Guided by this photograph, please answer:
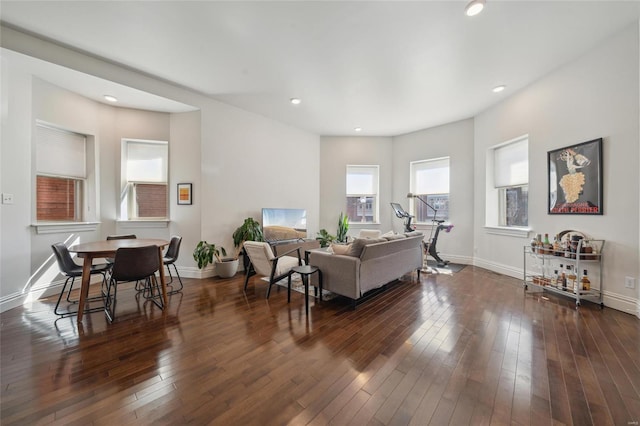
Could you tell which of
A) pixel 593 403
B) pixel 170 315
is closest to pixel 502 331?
pixel 593 403

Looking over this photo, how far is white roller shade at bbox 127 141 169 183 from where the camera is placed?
428 cm

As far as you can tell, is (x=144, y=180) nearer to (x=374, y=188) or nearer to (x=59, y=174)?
(x=59, y=174)

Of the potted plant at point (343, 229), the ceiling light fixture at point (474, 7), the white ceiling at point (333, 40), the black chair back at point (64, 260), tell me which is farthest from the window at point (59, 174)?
the ceiling light fixture at point (474, 7)

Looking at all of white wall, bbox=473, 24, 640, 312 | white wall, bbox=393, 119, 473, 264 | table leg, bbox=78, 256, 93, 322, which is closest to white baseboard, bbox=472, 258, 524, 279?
white wall, bbox=473, 24, 640, 312

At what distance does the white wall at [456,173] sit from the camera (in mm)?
5250

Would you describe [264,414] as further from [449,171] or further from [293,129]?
[449,171]

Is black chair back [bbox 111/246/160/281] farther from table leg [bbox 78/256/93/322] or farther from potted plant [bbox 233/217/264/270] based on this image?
potted plant [bbox 233/217/264/270]

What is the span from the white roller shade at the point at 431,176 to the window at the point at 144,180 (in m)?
5.60

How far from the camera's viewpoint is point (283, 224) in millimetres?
5121

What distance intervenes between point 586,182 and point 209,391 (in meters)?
4.72

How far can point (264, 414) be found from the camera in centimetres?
140

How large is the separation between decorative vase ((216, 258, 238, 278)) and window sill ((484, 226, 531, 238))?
4.97 meters

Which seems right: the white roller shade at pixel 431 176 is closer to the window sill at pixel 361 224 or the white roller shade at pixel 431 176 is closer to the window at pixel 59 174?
the window sill at pixel 361 224

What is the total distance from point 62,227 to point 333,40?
449cm
